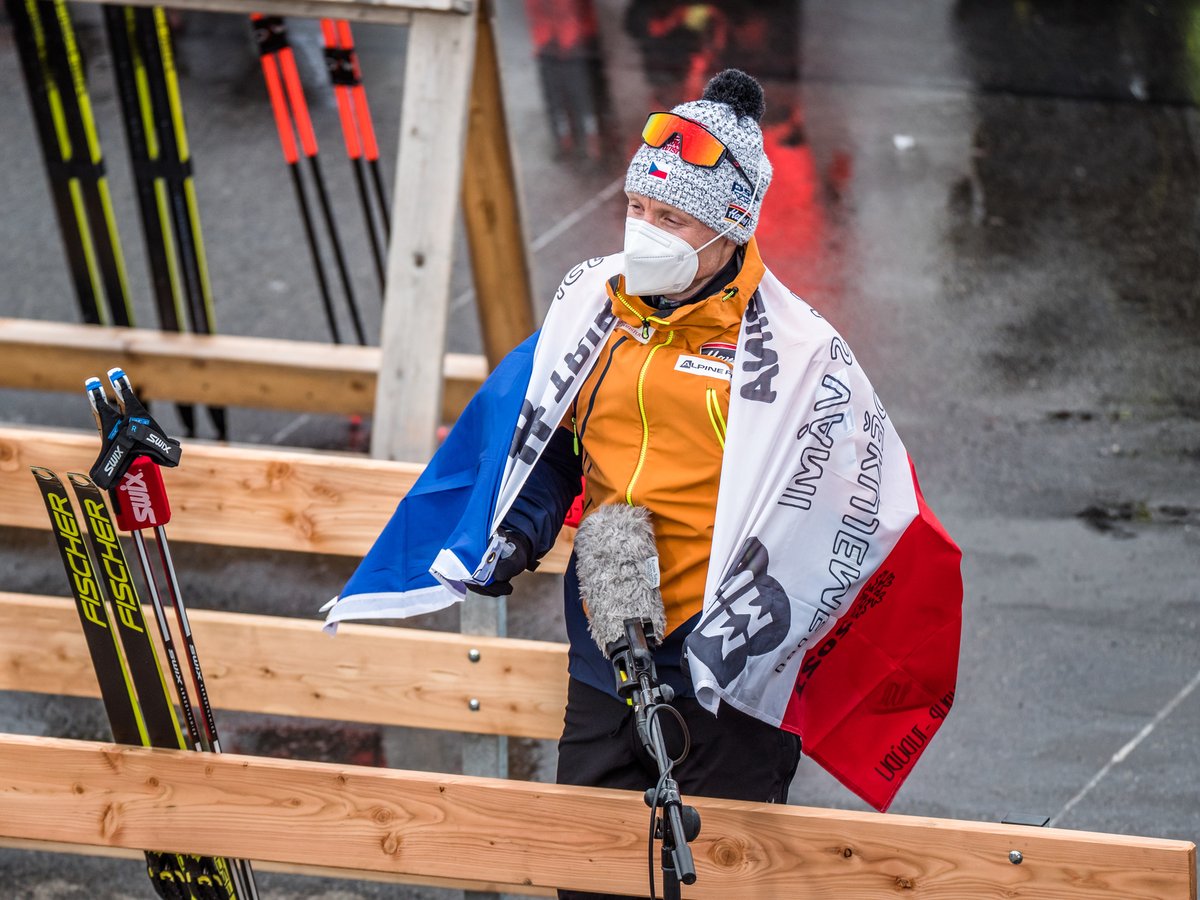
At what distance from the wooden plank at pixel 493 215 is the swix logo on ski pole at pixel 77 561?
2.39m

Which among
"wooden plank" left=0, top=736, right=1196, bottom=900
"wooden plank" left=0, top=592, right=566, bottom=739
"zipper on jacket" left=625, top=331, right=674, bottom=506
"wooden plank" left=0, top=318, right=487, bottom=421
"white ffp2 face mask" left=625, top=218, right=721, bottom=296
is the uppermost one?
"white ffp2 face mask" left=625, top=218, right=721, bottom=296

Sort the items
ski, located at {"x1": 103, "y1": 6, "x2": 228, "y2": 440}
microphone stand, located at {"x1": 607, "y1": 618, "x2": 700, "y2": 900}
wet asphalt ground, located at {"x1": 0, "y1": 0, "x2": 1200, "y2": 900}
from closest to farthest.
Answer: microphone stand, located at {"x1": 607, "y1": 618, "x2": 700, "y2": 900}, wet asphalt ground, located at {"x1": 0, "y1": 0, "x2": 1200, "y2": 900}, ski, located at {"x1": 103, "y1": 6, "x2": 228, "y2": 440}

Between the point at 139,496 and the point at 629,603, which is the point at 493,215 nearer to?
the point at 139,496

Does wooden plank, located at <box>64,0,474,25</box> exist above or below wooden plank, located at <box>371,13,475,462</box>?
above

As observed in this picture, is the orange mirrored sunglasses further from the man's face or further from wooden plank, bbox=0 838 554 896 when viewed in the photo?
wooden plank, bbox=0 838 554 896

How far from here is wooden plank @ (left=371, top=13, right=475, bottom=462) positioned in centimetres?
450

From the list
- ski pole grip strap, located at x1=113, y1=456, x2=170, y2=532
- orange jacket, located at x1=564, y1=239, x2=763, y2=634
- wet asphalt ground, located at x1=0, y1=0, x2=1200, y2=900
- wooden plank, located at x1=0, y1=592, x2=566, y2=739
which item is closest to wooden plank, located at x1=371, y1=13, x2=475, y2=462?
wooden plank, located at x1=0, y1=592, x2=566, y2=739

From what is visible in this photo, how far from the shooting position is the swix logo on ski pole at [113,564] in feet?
10.5

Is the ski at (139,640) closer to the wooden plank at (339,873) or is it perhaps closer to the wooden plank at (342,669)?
the wooden plank at (339,873)

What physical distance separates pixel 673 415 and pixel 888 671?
691mm

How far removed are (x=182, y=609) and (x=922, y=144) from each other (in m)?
6.91

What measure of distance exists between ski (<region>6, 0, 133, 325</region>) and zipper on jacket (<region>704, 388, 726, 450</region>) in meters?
3.85

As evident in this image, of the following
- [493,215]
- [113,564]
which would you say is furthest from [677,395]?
[493,215]

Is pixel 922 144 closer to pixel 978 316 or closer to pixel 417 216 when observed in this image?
pixel 978 316
